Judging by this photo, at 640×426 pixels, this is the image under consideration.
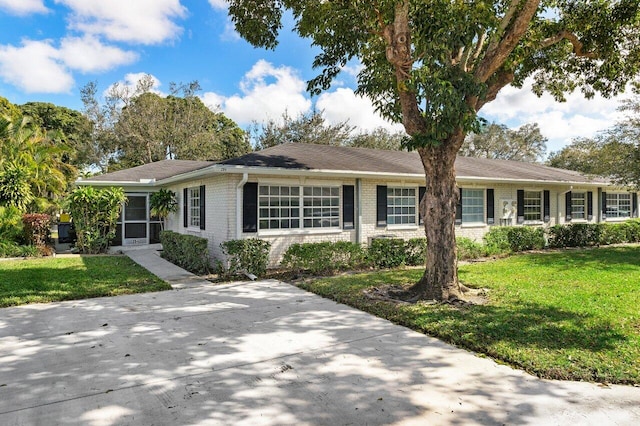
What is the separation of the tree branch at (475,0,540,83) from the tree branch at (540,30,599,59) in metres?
1.53

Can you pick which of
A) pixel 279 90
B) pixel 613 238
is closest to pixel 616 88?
pixel 613 238

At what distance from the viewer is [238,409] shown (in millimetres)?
3430

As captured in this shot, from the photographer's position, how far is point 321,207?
11.4 metres

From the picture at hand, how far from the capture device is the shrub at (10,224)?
1319cm

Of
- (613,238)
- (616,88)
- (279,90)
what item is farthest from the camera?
(279,90)

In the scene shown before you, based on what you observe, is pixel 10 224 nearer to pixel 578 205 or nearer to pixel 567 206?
pixel 567 206

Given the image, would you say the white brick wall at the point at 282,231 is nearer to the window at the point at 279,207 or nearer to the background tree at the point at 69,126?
the window at the point at 279,207

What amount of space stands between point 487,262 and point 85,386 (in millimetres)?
10629

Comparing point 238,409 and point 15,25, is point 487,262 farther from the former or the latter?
point 15,25

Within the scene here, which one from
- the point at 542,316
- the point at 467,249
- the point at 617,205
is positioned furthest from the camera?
the point at 617,205

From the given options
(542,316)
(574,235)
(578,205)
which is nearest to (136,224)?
(542,316)

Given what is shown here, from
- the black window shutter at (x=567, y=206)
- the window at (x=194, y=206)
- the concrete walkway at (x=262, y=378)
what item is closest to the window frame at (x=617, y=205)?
the black window shutter at (x=567, y=206)

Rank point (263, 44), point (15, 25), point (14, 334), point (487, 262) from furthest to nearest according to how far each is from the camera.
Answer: point (15, 25), point (487, 262), point (263, 44), point (14, 334)

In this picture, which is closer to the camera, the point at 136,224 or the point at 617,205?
the point at 136,224
